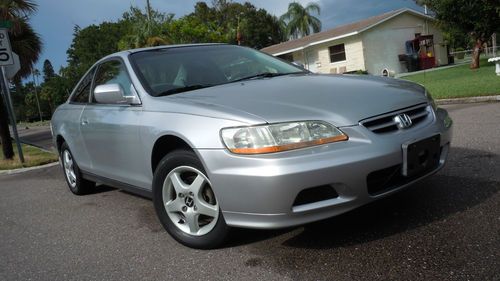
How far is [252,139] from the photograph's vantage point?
111 inches

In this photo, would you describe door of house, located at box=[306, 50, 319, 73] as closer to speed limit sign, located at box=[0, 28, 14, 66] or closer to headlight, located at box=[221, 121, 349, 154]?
speed limit sign, located at box=[0, 28, 14, 66]

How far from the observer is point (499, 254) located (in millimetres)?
2693

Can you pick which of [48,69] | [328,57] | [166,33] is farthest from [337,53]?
[48,69]

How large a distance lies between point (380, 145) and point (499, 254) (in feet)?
2.95

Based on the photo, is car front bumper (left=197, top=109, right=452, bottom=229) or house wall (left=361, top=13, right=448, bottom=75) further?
house wall (left=361, top=13, right=448, bottom=75)

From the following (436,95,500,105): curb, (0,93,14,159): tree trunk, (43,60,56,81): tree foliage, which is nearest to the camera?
(436,95,500,105): curb

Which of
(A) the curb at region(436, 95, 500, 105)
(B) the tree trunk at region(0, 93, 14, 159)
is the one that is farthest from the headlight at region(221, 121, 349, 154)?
(B) the tree trunk at region(0, 93, 14, 159)

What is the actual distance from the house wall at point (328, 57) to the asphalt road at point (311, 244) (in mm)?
26167

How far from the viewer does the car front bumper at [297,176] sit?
271 centimetres

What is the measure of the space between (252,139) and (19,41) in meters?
13.2

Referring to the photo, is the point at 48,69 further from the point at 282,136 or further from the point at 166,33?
the point at 282,136

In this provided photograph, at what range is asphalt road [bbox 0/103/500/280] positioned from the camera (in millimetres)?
2752

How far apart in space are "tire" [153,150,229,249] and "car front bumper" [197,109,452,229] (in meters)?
0.21

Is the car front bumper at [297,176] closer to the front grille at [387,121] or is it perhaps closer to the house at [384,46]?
the front grille at [387,121]
